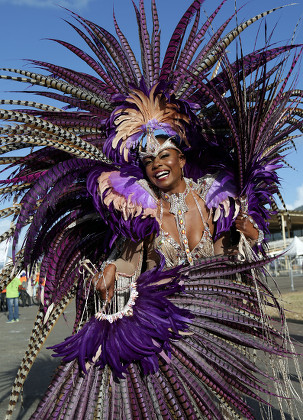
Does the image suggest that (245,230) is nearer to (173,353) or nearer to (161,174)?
(161,174)

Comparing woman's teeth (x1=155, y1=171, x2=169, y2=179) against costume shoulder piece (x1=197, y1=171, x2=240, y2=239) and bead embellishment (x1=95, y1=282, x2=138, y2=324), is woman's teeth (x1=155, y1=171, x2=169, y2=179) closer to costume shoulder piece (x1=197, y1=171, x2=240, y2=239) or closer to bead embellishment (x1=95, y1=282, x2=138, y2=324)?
costume shoulder piece (x1=197, y1=171, x2=240, y2=239)

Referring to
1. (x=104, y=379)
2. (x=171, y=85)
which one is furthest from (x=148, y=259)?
(x=171, y=85)

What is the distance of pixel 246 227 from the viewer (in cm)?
256

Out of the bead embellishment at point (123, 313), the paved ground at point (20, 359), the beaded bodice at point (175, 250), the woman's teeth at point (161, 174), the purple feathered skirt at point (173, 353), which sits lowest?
the paved ground at point (20, 359)

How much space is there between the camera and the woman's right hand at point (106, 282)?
2.41 m

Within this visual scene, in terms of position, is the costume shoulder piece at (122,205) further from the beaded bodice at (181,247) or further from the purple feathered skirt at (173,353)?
the purple feathered skirt at (173,353)

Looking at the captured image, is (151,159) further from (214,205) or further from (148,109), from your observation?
(214,205)

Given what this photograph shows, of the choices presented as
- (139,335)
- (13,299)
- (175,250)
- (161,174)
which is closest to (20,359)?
(175,250)

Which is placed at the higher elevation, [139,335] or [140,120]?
[140,120]

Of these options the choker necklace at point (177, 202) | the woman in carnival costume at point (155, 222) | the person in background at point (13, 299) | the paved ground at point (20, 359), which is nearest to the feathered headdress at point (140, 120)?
the woman in carnival costume at point (155, 222)

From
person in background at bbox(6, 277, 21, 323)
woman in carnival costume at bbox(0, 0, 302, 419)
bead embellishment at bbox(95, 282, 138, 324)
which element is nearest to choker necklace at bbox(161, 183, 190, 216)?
woman in carnival costume at bbox(0, 0, 302, 419)

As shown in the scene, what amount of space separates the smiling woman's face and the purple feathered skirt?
0.58 m

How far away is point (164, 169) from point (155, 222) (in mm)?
320

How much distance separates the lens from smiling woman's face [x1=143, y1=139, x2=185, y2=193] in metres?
2.70
